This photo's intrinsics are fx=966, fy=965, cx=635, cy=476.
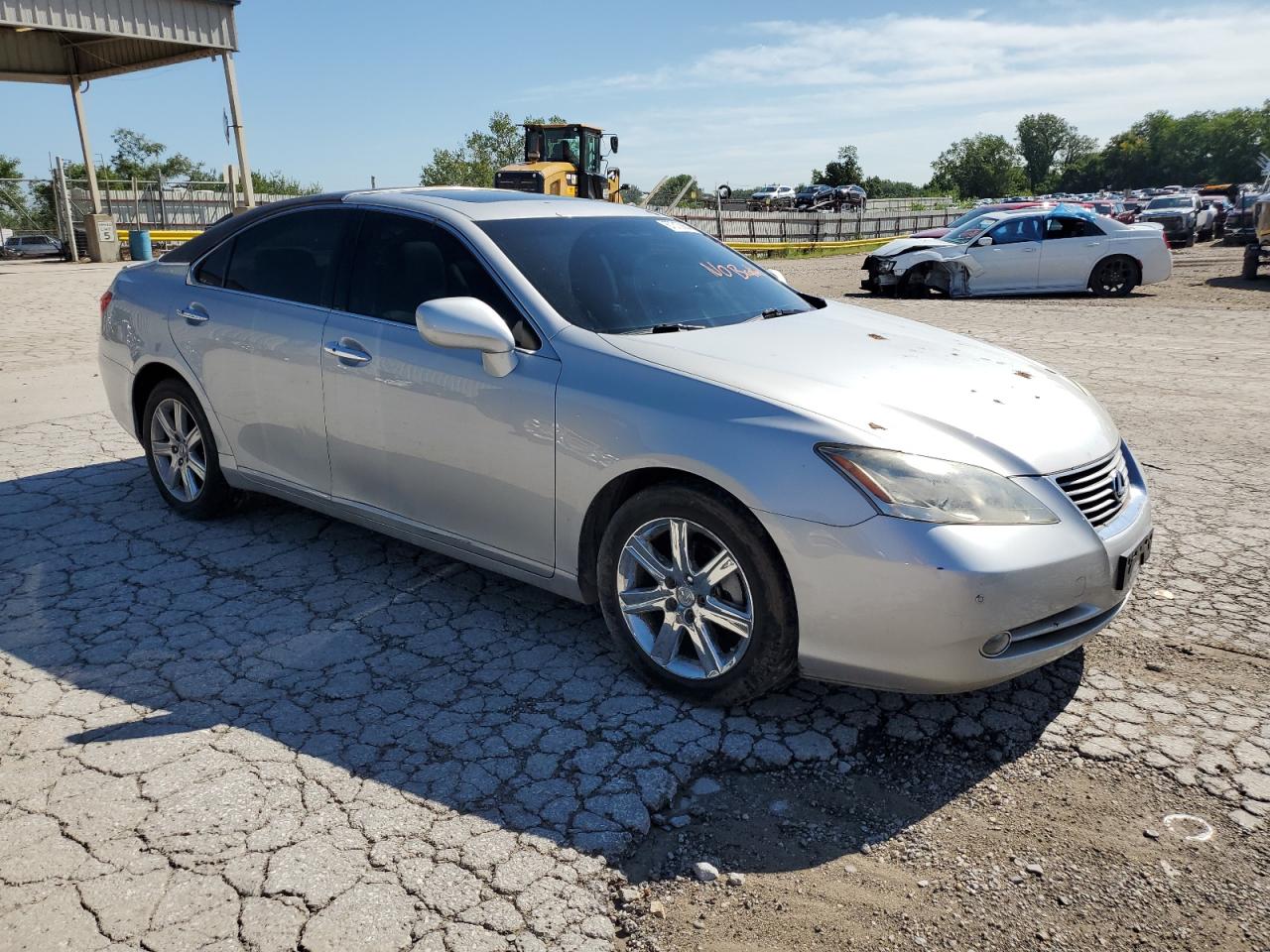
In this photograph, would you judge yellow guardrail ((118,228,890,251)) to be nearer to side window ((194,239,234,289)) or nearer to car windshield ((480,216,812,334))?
side window ((194,239,234,289))

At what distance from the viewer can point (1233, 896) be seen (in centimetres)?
233

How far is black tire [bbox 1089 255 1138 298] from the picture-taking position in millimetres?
16375

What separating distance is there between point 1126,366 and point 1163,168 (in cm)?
13426

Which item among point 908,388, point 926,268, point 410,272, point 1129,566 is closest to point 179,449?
point 410,272

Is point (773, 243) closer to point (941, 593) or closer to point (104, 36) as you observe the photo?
point (104, 36)

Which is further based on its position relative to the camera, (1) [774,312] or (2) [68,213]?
(2) [68,213]

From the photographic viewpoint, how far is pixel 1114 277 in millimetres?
16562

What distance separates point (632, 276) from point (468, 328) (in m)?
0.85

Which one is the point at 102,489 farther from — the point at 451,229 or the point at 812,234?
the point at 812,234

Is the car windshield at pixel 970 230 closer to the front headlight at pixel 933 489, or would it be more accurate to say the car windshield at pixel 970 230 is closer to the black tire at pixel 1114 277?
the black tire at pixel 1114 277

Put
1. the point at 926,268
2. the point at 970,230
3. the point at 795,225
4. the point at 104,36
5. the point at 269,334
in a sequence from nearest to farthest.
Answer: the point at 269,334 → the point at 926,268 → the point at 970,230 → the point at 104,36 → the point at 795,225

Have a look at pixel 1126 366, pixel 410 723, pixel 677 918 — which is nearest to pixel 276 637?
pixel 410 723

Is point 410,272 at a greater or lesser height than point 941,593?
greater

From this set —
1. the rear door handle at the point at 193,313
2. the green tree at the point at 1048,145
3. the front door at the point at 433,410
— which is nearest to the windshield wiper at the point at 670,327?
the front door at the point at 433,410
